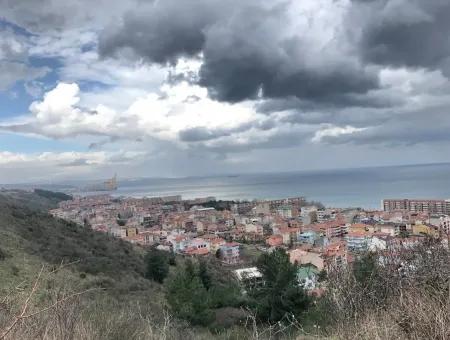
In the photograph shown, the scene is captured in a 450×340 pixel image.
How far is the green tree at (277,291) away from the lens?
42.9ft

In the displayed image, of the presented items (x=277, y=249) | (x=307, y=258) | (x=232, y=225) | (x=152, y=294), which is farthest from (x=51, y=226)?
(x=232, y=225)

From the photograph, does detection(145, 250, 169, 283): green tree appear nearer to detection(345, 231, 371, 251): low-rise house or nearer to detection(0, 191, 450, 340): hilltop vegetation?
detection(0, 191, 450, 340): hilltop vegetation

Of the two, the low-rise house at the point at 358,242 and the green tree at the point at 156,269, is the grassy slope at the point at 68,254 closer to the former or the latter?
the green tree at the point at 156,269

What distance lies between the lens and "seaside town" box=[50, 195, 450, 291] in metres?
44.7

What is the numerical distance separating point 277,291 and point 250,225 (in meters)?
53.6

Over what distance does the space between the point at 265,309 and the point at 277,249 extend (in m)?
2.38

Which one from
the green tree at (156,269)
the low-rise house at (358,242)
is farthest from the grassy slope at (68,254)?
the low-rise house at (358,242)

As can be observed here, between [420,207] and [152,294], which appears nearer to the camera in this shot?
[152,294]

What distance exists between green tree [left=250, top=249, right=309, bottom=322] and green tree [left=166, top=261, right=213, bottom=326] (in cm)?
154

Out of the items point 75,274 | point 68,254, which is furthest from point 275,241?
point 75,274

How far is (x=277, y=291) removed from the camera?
1355 centimetres

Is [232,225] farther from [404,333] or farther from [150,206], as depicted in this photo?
[404,333]

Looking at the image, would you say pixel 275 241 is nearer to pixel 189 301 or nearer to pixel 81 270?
pixel 81 270

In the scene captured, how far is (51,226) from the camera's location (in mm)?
24141
